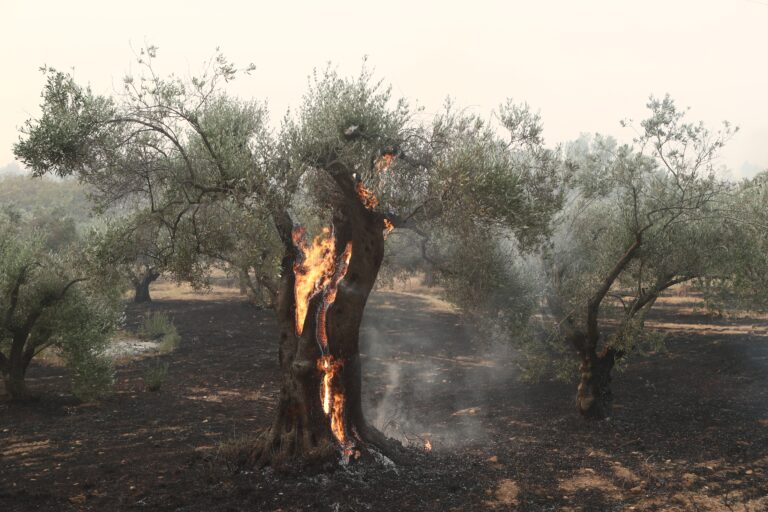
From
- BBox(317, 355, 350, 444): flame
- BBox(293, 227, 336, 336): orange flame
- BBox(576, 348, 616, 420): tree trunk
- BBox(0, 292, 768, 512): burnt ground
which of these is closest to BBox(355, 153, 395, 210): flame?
BBox(293, 227, 336, 336): orange flame

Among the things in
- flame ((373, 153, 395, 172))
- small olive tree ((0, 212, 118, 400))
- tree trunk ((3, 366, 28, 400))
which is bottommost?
tree trunk ((3, 366, 28, 400))

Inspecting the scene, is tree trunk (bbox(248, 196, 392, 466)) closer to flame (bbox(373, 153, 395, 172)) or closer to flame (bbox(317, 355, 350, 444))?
flame (bbox(317, 355, 350, 444))

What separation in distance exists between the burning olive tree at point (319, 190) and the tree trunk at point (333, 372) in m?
0.03

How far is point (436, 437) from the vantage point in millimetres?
19359

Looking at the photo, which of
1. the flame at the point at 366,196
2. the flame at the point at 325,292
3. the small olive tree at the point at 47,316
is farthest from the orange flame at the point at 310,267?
the small olive tree at the point at 47,316

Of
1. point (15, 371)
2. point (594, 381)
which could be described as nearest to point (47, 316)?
point (15, 371)

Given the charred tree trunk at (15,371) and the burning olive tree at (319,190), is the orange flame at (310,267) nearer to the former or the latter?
the burning olive tree at (319,190)

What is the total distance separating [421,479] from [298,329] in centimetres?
480

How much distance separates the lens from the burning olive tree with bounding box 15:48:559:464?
13352 millimetres

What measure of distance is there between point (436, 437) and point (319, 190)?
931 cm

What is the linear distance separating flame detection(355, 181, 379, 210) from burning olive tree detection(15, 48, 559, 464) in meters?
0.03

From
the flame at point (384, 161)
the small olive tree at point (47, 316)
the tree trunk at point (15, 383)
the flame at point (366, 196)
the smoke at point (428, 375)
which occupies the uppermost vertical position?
the flame at point (384, 161)

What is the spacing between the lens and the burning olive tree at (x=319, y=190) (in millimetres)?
13352

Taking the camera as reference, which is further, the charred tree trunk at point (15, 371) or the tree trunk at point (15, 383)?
the tree trunk at point (15, 383)
